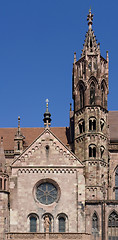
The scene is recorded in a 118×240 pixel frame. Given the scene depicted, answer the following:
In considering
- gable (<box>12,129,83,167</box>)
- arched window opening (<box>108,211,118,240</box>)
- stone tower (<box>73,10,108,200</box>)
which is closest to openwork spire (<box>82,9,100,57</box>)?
stone tower (<box>73,10,108,200</box>)

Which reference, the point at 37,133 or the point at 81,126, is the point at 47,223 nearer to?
the point at 81,126

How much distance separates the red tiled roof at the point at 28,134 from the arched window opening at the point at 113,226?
32.0 feet

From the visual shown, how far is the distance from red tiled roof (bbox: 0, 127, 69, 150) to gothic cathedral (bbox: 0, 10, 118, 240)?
1.73m

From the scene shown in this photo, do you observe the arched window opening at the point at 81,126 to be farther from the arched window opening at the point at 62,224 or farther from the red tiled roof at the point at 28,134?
the arched window opening at the point at 62,224

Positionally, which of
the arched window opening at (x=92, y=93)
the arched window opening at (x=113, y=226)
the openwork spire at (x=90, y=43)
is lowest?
the arched window opening at (x=113, y=226)

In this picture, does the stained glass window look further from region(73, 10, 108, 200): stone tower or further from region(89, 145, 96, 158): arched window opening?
region(89, 145, 96, 158): arched window opening

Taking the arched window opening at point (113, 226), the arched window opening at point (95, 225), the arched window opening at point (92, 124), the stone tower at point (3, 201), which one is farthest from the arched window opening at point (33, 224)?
the arched window opening at point (92, 124)

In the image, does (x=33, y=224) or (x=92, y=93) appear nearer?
(x=33, y=224)

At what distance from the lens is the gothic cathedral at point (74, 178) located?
39.6 meters

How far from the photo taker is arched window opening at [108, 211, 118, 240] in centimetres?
3972

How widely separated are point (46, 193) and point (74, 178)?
9.24 ft

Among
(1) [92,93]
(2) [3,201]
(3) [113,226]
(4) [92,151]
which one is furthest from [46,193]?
(1) [92,93]

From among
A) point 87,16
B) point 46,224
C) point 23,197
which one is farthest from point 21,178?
point 87,16

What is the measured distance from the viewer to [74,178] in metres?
41.0
